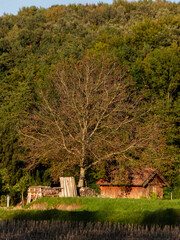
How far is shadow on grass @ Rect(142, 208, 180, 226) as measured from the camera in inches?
858

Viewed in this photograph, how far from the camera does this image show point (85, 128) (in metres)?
42.5

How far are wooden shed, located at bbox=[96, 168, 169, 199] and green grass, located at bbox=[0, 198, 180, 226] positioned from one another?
13.5 m

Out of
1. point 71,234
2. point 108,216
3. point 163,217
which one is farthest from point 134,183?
point 71,234

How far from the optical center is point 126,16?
10656 centimetres

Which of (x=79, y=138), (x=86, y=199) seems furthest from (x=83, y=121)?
(x=86, y=199)

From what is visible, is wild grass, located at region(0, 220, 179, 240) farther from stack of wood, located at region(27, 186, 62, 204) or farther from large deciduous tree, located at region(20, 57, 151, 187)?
large deciduous tree, located at region(20, 57, 151, 187)

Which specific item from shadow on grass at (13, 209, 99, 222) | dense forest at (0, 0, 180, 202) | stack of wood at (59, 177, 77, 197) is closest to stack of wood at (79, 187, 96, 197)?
stack of wood at (59, 177, 77, 197)

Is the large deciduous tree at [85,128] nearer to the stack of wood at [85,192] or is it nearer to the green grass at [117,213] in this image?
the stack of wood at [85,192]

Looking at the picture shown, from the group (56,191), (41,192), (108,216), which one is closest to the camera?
(108,216)

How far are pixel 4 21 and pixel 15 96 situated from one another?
62.3 metres

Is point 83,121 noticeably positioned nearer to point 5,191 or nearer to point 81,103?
point 81,103

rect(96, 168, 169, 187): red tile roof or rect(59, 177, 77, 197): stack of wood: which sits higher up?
rect(96, 168, 169, 187): red tile roof

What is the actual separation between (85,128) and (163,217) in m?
21.0

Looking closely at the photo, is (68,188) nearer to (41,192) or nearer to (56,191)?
(56,191)
